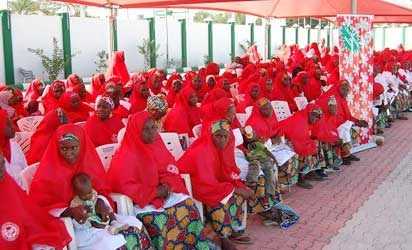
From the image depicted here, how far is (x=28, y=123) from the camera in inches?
232

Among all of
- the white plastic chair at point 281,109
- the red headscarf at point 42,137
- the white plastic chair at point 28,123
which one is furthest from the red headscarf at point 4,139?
the white plastic chair at point 281,109

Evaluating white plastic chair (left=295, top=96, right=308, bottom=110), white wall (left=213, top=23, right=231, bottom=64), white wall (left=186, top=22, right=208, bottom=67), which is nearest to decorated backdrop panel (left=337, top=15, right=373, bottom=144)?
white plastic chair (left=295, top=96, right=308, bottom=110)

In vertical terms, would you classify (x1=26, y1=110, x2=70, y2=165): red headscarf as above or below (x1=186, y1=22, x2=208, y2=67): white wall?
below

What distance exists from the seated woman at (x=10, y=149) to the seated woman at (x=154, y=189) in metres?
0.74

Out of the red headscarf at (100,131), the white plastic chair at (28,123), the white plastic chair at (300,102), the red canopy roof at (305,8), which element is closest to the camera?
the red headscarf at (100,131)

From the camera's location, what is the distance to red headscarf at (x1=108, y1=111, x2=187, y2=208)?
12.7 ft

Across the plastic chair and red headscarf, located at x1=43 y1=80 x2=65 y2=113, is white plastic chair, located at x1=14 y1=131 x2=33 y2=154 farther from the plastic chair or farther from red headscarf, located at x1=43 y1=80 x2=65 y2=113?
the plastic chair

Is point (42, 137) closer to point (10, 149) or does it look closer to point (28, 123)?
point (10, 149)

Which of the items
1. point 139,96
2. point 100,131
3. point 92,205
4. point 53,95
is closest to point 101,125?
point 100,131

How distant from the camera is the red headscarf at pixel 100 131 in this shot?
5422 mm

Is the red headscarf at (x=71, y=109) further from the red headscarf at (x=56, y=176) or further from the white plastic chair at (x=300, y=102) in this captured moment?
the white plastic chair at (x=300, y=102)

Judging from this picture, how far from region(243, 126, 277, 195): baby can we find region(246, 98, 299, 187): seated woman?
184mm

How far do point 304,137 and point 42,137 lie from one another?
9.58ft

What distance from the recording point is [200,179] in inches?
170
